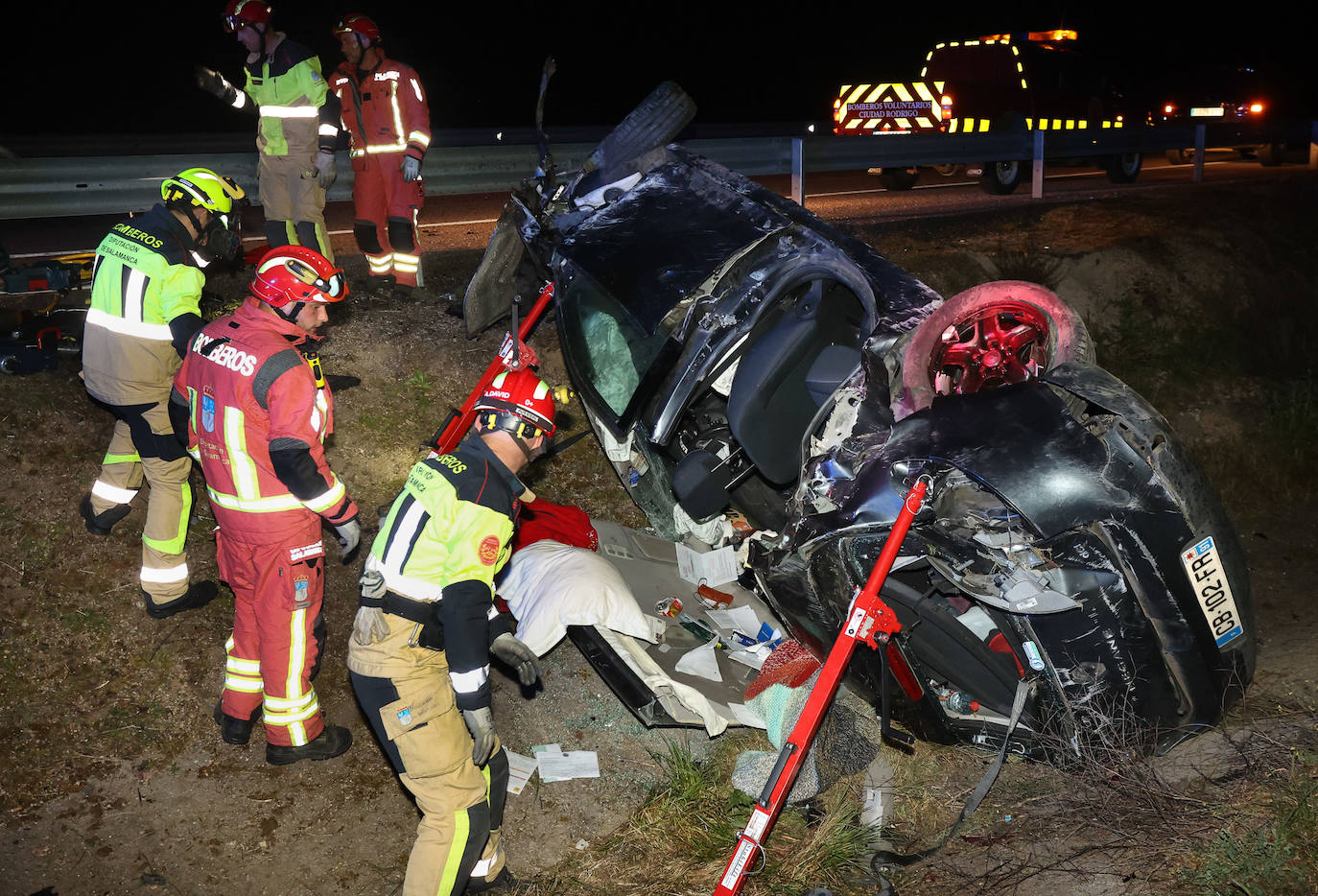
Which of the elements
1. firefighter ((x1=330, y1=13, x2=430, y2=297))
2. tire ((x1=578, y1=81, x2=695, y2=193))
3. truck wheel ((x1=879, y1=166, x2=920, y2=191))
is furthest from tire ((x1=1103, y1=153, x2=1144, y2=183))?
firefighter ((x1=330, y1=13, x2=430, y2=297))

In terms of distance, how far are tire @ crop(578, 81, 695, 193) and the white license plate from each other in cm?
339

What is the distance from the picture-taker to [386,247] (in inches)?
264

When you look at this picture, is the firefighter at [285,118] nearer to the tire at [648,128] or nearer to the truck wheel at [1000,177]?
the tire at [648,128]

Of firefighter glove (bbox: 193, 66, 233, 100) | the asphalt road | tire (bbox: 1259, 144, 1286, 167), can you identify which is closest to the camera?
firefighter glove (bbox: 193, 66, 233, 100)

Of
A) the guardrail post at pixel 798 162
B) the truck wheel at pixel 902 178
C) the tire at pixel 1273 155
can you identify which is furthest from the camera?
the tire at pixel 1273 155

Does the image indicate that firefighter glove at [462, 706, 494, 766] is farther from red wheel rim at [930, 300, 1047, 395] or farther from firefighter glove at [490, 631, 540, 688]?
red wheel rim at [930, 300, 1047, 395]

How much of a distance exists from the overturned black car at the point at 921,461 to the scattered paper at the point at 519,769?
1264mm

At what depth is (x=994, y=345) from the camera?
387 cm

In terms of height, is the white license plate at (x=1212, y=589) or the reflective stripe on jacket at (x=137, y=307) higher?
the reflective stripe on jacket at (x=137, y=307)

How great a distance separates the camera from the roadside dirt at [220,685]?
13.2 ft

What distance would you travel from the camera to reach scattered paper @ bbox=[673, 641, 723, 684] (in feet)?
15.4

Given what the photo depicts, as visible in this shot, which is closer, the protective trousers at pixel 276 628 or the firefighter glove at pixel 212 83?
the protective trousers at pixel 276 628

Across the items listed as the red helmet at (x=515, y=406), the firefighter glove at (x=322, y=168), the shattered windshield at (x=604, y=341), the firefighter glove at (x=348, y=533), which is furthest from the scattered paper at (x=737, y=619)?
the firefighter glove at (x=322, y=168)

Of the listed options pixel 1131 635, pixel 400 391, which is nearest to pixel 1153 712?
pixel 1131 635
